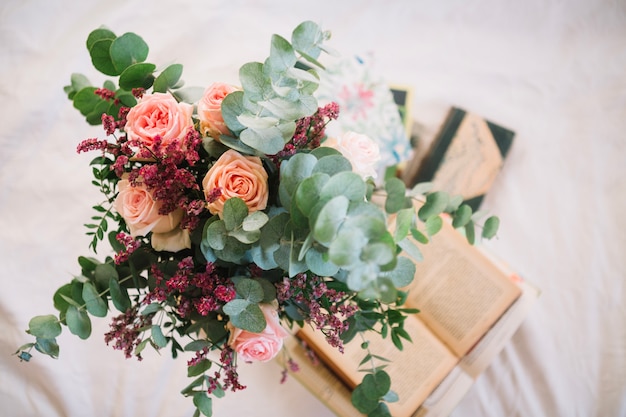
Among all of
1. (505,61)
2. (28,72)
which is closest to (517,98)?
(505,61)

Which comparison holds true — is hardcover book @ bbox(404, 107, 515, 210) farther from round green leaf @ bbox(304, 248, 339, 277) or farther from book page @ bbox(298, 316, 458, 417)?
round green leaf @ bbox(304, 248, 339, 277)

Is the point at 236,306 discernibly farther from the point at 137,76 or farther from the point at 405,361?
the point at 405,361

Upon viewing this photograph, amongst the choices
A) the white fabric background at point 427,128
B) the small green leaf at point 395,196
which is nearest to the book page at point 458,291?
the white fabric background at point 427,128

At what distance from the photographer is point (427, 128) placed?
100cm

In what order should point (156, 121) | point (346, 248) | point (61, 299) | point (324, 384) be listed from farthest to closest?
point (324, 384), point (61, 299), point (156, 121), point (346, 248)

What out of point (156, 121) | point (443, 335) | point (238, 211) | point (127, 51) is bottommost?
point (443, 335)

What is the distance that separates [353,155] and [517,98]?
0.69 meters

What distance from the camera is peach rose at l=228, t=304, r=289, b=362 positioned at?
1.62 feet

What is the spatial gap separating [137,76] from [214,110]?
0.12 m

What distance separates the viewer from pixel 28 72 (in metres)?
0.90

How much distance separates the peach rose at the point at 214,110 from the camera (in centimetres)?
46

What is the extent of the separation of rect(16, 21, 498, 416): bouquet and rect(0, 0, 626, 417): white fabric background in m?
0.32

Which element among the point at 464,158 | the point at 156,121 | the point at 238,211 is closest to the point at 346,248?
the point at 238,211

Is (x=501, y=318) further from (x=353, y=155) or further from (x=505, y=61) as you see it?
(x=505, y=61)
